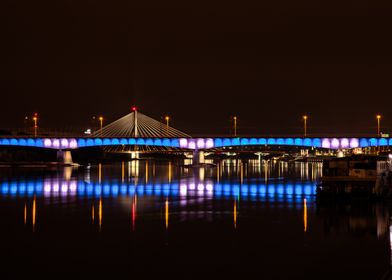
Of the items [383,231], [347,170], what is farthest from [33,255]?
[347,170]

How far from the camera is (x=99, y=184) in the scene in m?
66.1

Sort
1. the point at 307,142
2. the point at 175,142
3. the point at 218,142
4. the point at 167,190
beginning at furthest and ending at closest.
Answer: the point at 175,142
the point at 218,142
the point at 307,142
the point at 167,190

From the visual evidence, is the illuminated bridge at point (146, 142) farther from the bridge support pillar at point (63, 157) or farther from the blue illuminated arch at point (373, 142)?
the blue illuminated arch at point (373, 142)

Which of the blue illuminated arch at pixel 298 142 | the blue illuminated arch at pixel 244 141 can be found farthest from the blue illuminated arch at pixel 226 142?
the blue illuminated arch at pixel 298 142

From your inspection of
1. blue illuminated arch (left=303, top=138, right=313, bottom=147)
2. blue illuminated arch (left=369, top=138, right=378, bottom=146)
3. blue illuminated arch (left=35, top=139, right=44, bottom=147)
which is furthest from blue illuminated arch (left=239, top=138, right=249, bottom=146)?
blue illuminated arch (left=35, top=139, right=44, bottom=147)

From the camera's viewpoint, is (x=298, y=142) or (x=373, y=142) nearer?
(x=373, y=142)

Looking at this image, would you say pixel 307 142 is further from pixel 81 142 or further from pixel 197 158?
pixel 81 142

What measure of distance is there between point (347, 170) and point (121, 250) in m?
24.3

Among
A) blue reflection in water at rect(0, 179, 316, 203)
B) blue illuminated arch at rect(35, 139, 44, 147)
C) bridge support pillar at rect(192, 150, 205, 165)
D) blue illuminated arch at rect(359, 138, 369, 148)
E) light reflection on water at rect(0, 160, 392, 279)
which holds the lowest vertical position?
light reflection on water at rect(0, 160, 392, 279)

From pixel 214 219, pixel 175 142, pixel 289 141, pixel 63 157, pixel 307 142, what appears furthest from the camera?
pixel 175 142

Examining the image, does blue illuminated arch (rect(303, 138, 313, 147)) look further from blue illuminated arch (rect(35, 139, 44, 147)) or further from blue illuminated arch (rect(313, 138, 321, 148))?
blue illuminated arch (rect(35, 139, 44, 147))

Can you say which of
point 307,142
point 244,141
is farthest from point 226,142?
point 307,142

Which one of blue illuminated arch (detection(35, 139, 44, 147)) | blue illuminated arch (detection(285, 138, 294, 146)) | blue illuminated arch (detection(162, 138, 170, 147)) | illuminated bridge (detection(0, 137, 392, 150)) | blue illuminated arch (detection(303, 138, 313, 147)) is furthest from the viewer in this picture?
blue illuminated arch (detection(162, 138, 170, 147))

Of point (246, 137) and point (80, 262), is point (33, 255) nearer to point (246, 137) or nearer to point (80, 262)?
point (80, 262)
